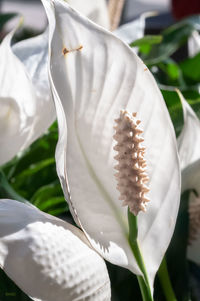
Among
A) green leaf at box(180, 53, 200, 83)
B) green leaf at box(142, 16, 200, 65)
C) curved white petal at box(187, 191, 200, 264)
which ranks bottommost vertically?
green leaf at box(180, 53, 200, 83)

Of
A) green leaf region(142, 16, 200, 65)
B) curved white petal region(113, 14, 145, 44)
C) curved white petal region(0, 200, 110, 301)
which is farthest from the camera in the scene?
green leaf region(142, 16, 200, 65)

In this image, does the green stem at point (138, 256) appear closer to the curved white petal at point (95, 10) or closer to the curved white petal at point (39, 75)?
the curved white petal at point (39, 75)

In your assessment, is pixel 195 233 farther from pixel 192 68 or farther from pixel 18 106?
pixel 192 68

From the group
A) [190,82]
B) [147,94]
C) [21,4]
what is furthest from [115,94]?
[21,4]

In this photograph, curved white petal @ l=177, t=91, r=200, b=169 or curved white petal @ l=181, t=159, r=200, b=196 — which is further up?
curved white petal @ l=177, t=91, r=200, b=169

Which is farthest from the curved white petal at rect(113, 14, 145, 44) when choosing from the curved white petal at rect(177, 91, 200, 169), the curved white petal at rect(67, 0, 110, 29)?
the curved white petal at rect(177, 91, 200, 169)

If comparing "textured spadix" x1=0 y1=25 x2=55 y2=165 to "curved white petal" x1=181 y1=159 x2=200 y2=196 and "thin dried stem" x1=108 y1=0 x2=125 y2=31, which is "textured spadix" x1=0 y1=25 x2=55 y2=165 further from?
"thin dried stem" x1=108 y1=0 x2=125 y2=31

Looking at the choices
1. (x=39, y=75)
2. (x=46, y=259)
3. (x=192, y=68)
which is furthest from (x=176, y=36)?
A: (x=46, y=259)

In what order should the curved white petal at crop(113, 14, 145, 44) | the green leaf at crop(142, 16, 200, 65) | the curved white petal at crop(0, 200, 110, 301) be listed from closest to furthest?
the curved white petal at crop(0, 200, 110, 301)
the curved white petal at crop(113, 14, 145, 44)
the green leaf at crop(142, 16, 200, 65)
